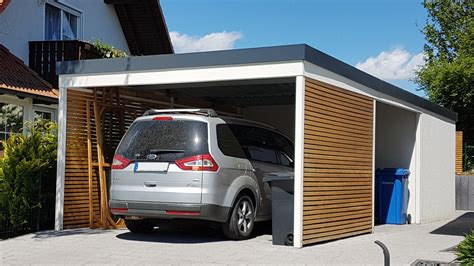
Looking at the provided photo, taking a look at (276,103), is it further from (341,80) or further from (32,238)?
(32,238)

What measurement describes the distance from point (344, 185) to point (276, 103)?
4.93 m

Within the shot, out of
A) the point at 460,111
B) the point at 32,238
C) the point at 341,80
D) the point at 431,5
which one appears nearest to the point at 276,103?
the point at 341,80

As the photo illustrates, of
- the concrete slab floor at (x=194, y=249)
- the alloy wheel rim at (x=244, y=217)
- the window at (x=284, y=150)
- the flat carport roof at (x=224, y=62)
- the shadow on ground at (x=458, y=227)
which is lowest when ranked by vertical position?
the shadow on ground at (x=458, y=227)

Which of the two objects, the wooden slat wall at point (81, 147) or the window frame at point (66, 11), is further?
the window frame at point (66, 11)

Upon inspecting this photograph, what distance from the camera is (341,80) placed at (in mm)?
10195

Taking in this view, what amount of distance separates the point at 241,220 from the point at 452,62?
937 inches

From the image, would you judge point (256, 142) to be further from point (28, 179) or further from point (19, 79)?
point (19, 79)

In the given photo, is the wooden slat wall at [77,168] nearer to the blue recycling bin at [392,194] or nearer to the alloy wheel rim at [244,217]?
the alloy wheel rim at [244,217]

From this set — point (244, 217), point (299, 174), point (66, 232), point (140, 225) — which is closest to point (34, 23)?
point (66, 232)

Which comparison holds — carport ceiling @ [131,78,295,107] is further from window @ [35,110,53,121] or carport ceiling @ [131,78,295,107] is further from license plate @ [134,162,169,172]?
window @ [35,110,53,121]

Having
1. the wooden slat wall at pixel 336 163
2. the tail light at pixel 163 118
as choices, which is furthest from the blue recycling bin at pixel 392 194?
the tail light at pixel 163 118

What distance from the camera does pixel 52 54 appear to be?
623 inches

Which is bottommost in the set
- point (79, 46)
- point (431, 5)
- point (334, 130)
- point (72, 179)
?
point (72, 179)

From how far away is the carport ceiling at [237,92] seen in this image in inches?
461
